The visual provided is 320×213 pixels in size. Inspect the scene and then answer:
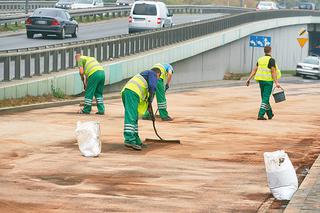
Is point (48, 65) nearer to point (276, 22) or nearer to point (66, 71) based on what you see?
point (66, 71)

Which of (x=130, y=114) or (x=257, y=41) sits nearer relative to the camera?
(x=130, y=114)

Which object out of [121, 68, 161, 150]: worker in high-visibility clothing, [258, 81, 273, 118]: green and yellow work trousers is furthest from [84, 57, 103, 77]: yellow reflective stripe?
[121, 68, 161, 150]: worker in high-visibility clothing

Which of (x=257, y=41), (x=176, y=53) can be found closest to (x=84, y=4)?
(x=257, y=41)

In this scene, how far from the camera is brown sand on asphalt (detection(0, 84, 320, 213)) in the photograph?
1151 centimetres

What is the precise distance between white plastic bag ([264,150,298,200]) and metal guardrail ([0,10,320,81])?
14722 mm

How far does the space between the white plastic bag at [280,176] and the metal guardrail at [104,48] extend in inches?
580

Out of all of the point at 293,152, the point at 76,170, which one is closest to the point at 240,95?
the point at 293,152

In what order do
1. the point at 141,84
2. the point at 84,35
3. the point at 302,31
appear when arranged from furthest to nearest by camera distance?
1. the point at 302,31
2. the point at 84,35
3. the point at 141,84

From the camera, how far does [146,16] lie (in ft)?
168

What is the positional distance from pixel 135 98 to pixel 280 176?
494 cm

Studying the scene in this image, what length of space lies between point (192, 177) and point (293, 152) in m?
3.82

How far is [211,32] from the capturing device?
54.2m

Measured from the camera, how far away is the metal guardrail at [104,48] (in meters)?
27.0

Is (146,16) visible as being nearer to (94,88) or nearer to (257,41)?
(257,41)
